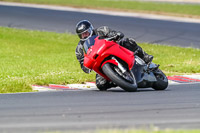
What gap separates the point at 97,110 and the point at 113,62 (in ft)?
6.66

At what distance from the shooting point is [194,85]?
1153cm

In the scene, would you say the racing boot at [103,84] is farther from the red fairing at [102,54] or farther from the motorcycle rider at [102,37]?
the red fairing at [102,54]

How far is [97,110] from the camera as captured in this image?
7.79 meters

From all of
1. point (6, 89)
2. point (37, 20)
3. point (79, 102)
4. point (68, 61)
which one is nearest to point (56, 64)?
point (68, 61)

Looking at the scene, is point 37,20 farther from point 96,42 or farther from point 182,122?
point 182,122

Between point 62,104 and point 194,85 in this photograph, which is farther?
point 194,85

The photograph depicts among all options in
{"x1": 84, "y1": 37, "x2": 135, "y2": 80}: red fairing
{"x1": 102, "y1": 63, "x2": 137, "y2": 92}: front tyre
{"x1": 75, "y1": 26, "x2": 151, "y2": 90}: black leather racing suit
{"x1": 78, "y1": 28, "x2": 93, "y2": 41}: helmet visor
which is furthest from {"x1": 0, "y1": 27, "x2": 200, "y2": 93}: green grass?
{"x1": 102, "y1": 63, "x2": 137, "y2": 92}: front tyre

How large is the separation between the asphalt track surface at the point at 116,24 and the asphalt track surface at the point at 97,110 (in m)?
11.9

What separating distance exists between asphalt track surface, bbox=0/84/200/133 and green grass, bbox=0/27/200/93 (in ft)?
6.27

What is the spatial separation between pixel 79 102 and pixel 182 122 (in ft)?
7.55

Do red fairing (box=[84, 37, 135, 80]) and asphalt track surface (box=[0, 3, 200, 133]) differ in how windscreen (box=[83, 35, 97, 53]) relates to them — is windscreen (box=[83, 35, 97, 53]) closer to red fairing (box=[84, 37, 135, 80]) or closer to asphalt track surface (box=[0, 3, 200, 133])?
red fairing (box=[84, 37, 135, 80])

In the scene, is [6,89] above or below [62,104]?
below

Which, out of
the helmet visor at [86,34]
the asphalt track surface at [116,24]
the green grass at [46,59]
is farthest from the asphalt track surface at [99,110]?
the asphalt track surface at [116,24]

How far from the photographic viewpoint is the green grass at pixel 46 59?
12188 millimetres
